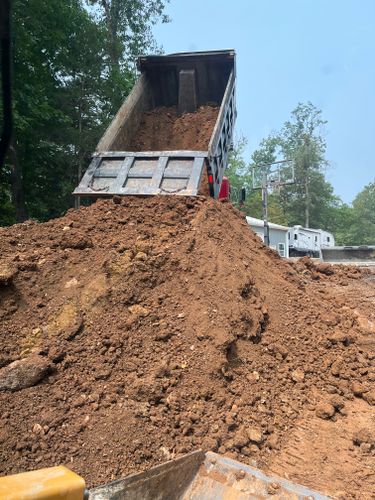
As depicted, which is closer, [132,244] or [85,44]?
[132,244]

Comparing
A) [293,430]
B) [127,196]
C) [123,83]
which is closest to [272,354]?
[293,430]

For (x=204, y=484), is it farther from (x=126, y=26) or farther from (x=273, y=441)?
(x=126, y=26)

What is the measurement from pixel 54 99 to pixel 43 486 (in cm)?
1268

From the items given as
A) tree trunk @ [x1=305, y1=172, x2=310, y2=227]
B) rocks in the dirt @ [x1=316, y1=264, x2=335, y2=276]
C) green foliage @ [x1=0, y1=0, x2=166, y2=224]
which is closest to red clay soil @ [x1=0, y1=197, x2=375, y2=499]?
rocks in the dirt @ [x1=316, y1=264, x2=335, y2=276]

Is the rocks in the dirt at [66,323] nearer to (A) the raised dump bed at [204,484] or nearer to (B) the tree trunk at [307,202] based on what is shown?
(A) the raised dump bed at [204,484]

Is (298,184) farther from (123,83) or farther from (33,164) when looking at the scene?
(33,164)

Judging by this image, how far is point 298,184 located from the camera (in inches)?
1704

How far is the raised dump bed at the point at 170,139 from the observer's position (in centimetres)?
478

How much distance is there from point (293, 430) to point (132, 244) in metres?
2.00

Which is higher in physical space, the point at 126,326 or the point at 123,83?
the point at 123,83

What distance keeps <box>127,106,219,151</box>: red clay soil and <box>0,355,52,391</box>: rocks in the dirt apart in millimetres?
3876

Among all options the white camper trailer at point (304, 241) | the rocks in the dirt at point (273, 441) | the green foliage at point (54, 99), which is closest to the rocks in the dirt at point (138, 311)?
the rocks in the dirt at point (273, 441)

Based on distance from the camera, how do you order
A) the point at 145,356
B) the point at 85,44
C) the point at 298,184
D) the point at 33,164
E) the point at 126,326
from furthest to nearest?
the point at 298,184, the point at 85,44, the point at 33,164, the point at 126,326, the point at 145,356

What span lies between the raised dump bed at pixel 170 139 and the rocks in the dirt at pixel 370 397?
253 centimetres
